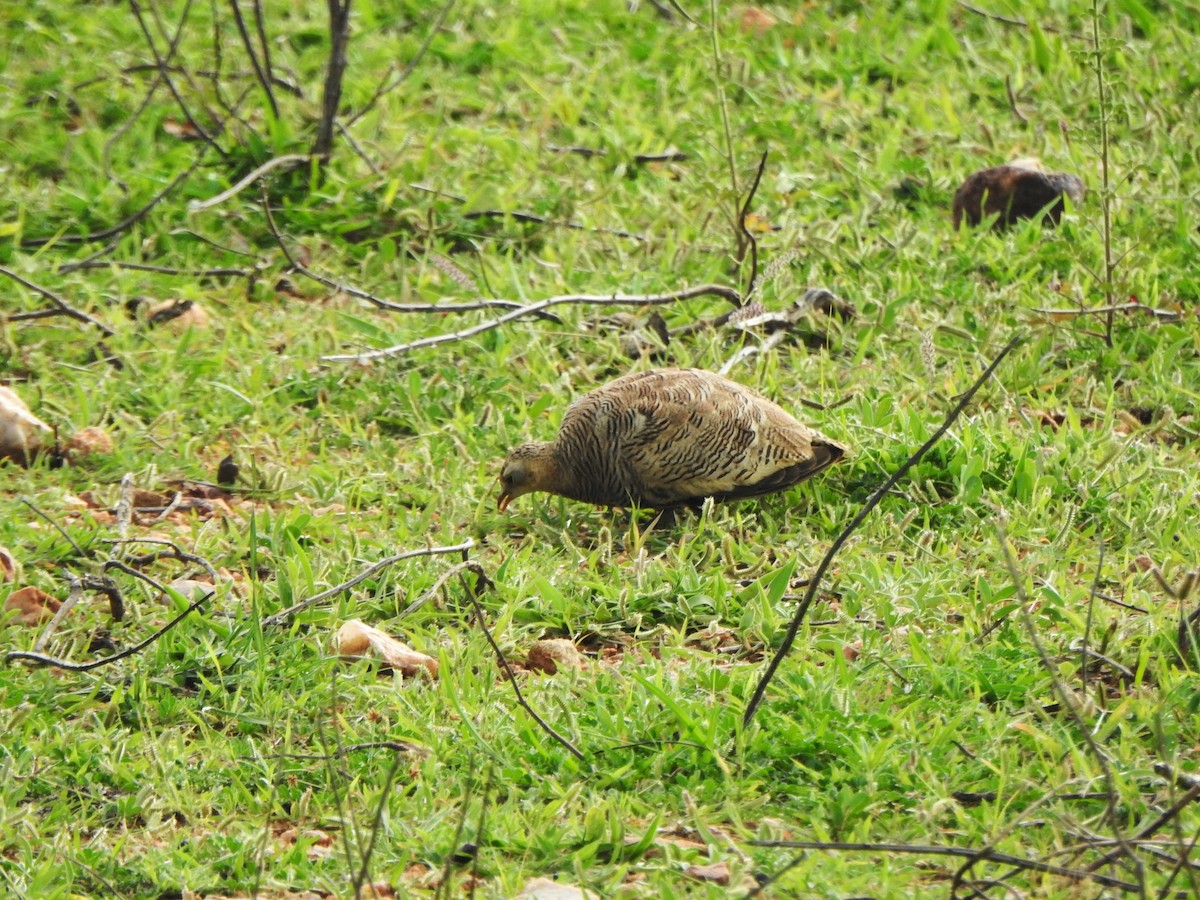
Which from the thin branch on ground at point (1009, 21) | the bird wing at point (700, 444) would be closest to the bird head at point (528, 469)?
the bird wing at point (700, 444)

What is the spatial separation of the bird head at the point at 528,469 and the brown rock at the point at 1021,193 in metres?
2.51

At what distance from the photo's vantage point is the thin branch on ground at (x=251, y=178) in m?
6.36

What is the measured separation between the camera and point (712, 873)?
3016mm

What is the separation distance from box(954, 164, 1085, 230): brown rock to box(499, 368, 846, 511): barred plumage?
2.08 m

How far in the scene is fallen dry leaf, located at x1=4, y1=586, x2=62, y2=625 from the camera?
414cm

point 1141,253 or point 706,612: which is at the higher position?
point 1141,253

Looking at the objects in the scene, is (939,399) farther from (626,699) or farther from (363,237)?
(363,237)

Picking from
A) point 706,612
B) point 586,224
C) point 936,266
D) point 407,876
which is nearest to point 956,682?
point 706,612

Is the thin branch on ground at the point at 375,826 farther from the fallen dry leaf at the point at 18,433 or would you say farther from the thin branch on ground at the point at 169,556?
the fallen dry leaf at the point at 18,433

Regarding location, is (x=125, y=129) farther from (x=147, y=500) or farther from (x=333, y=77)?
(x=147, y=500)

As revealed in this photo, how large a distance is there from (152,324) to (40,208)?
107cm

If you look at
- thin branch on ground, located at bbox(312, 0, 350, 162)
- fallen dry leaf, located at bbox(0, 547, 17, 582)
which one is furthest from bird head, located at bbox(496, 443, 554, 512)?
thin branch on ground, located at bbox(312, 0, 350, 162)

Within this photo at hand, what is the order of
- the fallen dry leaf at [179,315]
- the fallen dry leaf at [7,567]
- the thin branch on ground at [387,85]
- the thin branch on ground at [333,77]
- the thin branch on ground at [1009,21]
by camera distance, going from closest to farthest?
the fallen dry leaf at [7,567]
the fallen dry leaf at [179,315]
the thin branch on ground at [333,77]
the thin branch on ground at [387,85]
the thin branch on ground at [1009,21]

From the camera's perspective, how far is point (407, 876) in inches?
123
